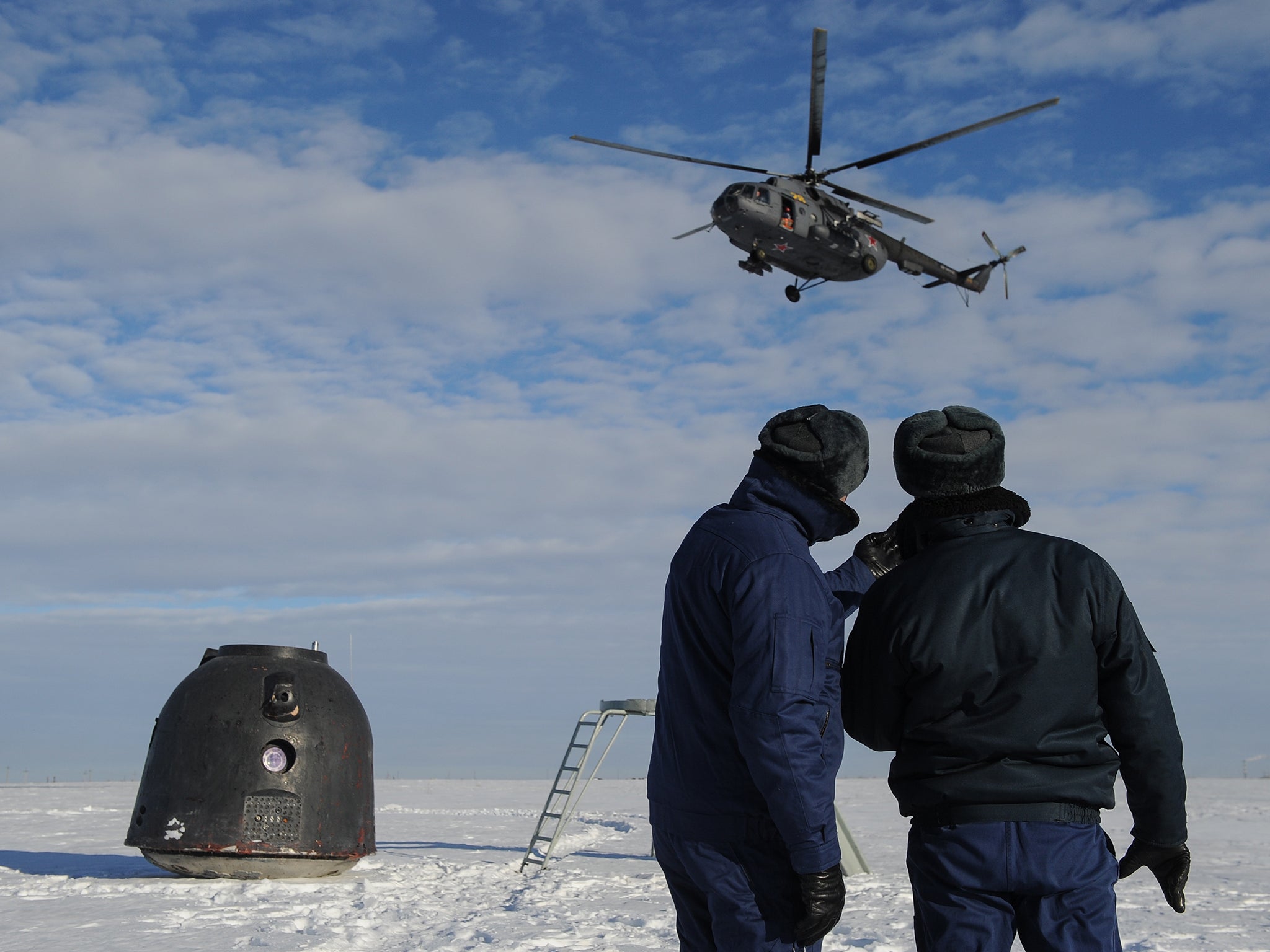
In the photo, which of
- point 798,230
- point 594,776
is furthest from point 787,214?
point 594,776

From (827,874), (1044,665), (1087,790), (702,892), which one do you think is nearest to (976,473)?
(1044,665)

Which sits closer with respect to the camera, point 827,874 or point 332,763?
point 827,874

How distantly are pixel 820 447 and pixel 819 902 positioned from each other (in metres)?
1.10

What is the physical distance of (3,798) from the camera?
19578 millimetres

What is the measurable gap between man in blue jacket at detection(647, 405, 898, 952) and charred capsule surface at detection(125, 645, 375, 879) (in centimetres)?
538

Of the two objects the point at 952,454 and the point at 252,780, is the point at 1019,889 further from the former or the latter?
the point at 252,780

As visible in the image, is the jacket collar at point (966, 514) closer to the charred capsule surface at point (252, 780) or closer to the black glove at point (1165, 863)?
the black glove at point (1165, 863)

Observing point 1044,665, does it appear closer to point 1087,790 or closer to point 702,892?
point 1087,790

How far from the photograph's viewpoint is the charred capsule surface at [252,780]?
7.52 meters

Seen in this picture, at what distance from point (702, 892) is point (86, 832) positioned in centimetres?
1212

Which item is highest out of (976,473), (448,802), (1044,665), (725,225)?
(725,225)

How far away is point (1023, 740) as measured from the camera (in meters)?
2.53

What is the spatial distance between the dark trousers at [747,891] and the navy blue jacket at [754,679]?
36mm

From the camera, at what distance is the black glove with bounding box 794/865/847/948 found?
2621mm
